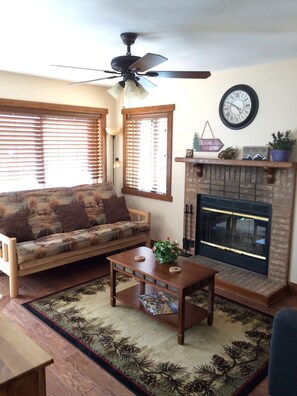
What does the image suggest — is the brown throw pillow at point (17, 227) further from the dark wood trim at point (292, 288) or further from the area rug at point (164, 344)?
the dark wood trim at point (292, 288)

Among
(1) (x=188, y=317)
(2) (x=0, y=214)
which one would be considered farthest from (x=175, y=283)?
(2) (x=0, y=214)

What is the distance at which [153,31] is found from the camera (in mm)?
2584

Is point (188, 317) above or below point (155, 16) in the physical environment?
below

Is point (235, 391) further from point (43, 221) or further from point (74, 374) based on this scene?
point (43, 221)

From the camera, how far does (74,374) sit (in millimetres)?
2307

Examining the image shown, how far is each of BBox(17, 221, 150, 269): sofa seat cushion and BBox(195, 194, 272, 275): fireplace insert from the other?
32.6 inches

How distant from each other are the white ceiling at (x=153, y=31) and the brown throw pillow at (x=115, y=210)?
6.35 feet

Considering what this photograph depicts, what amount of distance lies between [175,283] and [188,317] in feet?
1.36

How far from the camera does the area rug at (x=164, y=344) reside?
2244 millimetres

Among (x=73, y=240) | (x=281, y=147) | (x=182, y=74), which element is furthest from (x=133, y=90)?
(x=73, y=240)

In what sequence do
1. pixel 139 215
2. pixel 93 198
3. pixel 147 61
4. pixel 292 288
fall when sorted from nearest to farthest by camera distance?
1. pixel 147 61
2. pixel 292 288
3. pixel 93 198
4. pixel 139 215

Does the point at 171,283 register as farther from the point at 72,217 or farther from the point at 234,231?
the point at 72,217

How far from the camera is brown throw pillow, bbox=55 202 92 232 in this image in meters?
4.32

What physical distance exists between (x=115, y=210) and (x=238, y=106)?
7.20 ft
